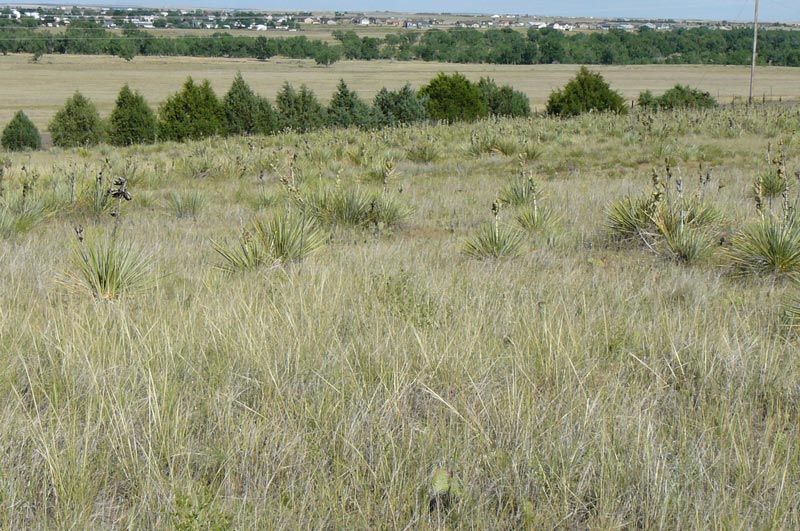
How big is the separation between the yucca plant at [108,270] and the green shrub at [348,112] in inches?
1048

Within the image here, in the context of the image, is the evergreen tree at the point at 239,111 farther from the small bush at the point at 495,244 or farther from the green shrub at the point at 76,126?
the small bush at the point at 495,244

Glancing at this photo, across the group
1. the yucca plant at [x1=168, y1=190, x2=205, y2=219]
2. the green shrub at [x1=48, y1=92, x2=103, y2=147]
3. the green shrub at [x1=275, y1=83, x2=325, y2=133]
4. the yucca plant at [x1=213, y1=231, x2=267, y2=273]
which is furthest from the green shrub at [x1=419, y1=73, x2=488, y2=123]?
the yucca plant at [x1=213, y1=231, x2=267, y2=273]

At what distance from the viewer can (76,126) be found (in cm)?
3397

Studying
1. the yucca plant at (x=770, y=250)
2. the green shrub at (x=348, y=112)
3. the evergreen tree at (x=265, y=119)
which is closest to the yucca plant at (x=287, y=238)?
the yucca plant at (x=770, y=250)

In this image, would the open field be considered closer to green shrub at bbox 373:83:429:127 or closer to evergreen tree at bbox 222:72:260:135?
evergreen tree at bbox 222:72:260:135

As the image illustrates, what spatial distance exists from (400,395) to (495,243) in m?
3.48

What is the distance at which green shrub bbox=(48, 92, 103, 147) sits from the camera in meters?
33.6

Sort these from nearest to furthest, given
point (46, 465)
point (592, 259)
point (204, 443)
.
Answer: point (46, 465) < point (204, 443) < point (592, 259)

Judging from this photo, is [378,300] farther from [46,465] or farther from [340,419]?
[46,465]

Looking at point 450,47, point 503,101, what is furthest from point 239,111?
point 450,47

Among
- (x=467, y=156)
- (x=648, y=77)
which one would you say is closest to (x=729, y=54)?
(x=648, y=77)

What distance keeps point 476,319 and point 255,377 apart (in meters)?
1.21

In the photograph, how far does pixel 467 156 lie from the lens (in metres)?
16.8

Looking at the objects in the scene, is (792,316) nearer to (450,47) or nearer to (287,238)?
(287,238)
